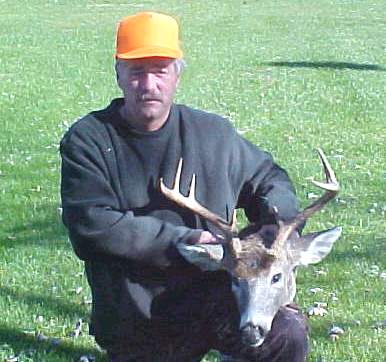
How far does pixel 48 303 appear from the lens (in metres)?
6.97

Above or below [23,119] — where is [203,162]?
above

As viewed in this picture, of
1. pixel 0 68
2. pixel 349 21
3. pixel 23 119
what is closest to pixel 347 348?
pixel 23 119

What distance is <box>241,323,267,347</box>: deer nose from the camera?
4.57 meters

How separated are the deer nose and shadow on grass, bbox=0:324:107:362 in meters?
1.61

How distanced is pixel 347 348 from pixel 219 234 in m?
1.54

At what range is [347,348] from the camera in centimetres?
629

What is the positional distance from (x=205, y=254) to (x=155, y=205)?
18.8 inches

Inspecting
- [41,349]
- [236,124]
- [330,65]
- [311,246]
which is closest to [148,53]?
[311,246]

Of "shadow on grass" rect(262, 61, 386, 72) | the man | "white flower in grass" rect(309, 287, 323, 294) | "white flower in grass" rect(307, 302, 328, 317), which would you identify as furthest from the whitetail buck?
"shadow on grass" rect(262, 61, 386, 72)

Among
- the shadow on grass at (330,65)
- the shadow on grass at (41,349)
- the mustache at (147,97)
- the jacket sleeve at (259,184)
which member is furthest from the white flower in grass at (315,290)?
the shadow on grass at (330,65)

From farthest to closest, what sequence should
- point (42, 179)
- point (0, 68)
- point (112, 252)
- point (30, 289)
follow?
point (0, 68) → point (42, 179) → point (30, 289) → point (112, 252)

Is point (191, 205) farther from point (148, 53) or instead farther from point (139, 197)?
point (148, 53)

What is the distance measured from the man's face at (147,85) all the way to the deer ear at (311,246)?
78 centimetres

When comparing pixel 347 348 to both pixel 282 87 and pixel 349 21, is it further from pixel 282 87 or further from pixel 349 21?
pixel 349 21
